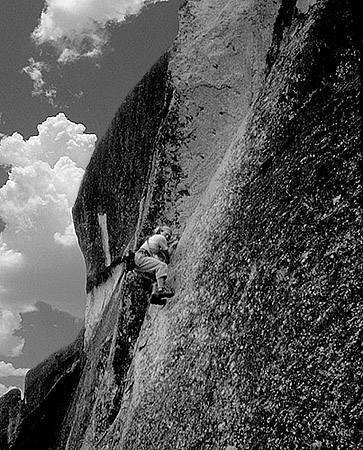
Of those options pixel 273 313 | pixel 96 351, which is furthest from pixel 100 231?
pixel 273 313

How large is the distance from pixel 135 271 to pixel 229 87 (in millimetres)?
4197

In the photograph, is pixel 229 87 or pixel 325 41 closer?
pixel 325 41

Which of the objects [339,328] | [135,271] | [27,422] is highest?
[27,422]

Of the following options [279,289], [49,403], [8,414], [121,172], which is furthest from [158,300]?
[8,414]

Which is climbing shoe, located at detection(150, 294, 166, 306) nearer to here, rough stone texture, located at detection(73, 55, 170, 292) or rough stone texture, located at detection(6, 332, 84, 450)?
rough stone texture, located at detection(73, 55, 170, 292)

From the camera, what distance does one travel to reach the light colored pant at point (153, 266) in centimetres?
991

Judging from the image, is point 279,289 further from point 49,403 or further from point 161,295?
point 49,403

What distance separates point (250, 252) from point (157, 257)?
3.46m

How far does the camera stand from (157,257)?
34.2 ft

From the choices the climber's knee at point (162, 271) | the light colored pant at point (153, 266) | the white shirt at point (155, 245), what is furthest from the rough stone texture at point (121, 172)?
the climber's knee at point (162, 271)

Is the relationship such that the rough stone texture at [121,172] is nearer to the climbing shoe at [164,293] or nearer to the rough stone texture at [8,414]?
the climbing shoe at [164,293]

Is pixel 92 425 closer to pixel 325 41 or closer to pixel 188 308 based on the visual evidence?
pixel 188 308

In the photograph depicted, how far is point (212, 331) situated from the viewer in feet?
24.3

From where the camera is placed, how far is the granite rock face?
548 cm
